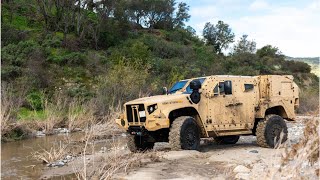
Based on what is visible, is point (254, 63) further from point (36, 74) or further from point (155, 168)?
point (155, 168)

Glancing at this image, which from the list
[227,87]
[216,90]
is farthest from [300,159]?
[227,87]

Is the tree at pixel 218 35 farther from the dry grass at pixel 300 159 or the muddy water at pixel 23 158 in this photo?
the dry grass at pixel 300 159

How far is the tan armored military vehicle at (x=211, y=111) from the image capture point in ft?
34.9

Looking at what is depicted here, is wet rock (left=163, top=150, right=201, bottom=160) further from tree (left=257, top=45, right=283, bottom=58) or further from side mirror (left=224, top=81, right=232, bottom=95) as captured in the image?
tree (left=257, top=45, right=283, bottom=58)

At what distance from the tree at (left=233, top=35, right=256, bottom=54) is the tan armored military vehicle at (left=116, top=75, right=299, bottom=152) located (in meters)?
49.9

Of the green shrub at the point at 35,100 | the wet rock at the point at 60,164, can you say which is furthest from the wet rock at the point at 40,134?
the wet rock at the point at 60,164

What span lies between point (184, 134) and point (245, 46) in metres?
54.2

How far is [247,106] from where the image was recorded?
1224cm

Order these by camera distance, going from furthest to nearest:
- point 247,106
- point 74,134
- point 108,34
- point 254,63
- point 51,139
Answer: point 254,63
point 108,34
point 74,134
point 51,139
point 247,106

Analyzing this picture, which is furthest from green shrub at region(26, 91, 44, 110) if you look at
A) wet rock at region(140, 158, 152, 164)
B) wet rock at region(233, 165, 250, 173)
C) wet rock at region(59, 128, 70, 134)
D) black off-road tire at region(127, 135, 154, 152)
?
wet rock at region(233, 165, 250, 173)

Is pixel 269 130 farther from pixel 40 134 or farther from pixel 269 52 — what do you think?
pixel 269 52

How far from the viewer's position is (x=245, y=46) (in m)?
63.0

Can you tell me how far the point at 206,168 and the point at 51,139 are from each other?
29.4ft

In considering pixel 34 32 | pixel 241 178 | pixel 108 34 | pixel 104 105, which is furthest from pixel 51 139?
pixel 108 34
